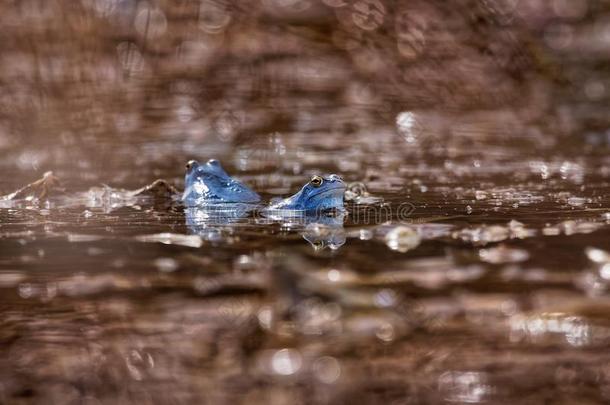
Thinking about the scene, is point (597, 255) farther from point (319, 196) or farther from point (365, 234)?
point (319, 196)

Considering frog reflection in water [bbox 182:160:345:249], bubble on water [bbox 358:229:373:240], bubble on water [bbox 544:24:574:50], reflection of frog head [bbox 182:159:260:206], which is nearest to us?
bubble on water [bbox 358:229:373:240]

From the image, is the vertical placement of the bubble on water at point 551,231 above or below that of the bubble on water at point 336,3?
below

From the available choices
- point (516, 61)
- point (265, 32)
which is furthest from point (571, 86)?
point (265, 32)

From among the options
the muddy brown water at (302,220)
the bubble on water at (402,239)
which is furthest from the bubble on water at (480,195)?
the bubble on water at (402,239)

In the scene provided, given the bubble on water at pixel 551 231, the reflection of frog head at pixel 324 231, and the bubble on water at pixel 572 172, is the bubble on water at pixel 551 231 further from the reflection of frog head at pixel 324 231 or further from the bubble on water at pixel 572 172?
the bubble on water at pixel 572 172

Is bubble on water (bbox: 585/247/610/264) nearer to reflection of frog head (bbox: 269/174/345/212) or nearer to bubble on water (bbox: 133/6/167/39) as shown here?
reflection of frog head (bbox: 269/174/345/212)

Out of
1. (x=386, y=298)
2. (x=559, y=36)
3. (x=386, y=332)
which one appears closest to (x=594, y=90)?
(x=559, y=36)

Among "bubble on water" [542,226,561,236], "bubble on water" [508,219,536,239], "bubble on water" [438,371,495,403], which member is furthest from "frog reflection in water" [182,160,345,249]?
"bubble on water" [438,371,495,403]
